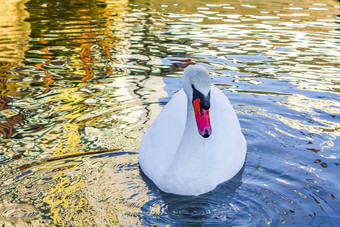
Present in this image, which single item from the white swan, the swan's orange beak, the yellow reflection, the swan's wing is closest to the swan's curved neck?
the white swan

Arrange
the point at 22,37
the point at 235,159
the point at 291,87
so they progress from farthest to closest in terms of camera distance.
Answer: the point at 22,37 → the point at 291,87 → the point at 235,159

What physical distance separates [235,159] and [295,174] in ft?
2.24

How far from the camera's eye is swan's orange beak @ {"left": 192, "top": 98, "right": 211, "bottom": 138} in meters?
4.52

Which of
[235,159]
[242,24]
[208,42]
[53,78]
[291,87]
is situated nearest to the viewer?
[235,159]

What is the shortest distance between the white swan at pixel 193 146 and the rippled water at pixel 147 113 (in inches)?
6.3

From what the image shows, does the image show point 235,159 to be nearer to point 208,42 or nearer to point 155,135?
point 155,135

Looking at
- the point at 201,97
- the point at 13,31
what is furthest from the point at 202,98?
the point at 13,31

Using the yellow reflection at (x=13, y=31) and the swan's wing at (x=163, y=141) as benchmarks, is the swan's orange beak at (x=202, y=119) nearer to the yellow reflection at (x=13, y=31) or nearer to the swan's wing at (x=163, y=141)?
the swan's wing at (x=163, y=141)

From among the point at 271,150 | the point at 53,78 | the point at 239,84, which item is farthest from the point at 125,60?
the point at 271,150

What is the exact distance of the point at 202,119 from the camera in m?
4.58

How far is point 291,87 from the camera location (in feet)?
28.3

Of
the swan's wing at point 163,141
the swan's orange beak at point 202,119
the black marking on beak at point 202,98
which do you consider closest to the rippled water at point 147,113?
the swan's wing at point 163,141

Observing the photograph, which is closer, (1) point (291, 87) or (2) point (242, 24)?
(1) point (291, 87)

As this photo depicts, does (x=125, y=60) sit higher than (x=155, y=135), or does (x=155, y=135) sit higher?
(x=155, y=135)
